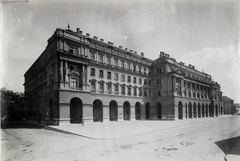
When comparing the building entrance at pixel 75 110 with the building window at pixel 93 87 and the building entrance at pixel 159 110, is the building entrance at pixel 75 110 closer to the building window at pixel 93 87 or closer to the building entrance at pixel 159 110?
the building window at pixel 93 87

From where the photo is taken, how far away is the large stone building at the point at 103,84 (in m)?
27.9

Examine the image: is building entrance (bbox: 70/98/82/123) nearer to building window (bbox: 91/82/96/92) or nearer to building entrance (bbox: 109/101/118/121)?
building window (bbox: 91/82/96/92)

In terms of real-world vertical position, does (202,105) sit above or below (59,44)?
below

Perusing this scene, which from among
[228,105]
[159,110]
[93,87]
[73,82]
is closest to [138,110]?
[159,110]

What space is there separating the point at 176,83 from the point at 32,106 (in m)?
42.5

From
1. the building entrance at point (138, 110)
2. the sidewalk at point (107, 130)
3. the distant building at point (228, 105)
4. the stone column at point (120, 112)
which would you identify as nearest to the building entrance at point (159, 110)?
the building entrance at point (138, 110)

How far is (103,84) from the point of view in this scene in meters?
34.4

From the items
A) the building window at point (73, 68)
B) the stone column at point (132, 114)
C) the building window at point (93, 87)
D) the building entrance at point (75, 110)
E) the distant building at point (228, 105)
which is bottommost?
the distant building at point (228, 105)

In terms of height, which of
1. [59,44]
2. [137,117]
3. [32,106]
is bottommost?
[137,117]

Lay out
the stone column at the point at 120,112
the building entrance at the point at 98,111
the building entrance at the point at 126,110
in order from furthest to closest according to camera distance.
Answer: the building entrance at the point at 126,110 < the stone column at the point at 120,112 < the building entrance at the point at 98,111

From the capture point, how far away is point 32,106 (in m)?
45.9

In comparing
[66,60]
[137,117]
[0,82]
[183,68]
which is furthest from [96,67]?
[183,68]

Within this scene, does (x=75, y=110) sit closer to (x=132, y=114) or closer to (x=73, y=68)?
(x=73, y=68)

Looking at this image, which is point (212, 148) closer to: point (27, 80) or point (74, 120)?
point (74, 120)
